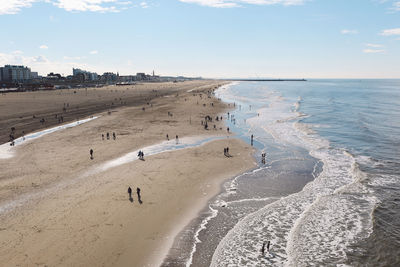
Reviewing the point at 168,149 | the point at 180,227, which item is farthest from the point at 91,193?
the point at 168,149

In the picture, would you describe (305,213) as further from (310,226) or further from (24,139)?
(24,139)

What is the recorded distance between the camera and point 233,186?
26188 mm

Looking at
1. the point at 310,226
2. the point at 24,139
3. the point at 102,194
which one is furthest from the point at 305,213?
the point at 24,139

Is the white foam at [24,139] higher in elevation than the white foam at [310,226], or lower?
higher

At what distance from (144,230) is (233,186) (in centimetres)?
1061

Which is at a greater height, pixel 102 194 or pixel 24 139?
pixel 24 139

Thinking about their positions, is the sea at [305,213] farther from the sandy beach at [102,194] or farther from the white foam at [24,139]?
the white foam at [24,139]

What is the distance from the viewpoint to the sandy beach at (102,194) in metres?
16.1

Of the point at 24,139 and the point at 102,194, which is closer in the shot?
the point at 102,194

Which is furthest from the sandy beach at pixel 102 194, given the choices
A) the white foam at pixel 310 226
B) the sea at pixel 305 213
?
the white foam at pixel 310 226

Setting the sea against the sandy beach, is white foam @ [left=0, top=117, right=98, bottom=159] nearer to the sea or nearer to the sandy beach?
the sandy beach

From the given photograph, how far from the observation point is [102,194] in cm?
2311

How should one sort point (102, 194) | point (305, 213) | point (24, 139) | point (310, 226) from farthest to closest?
point (24, 139)
point (102, 194)
point (305, 213)
point (310, 226)

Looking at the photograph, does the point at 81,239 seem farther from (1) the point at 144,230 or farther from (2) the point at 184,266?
(2) the point at 184,266
